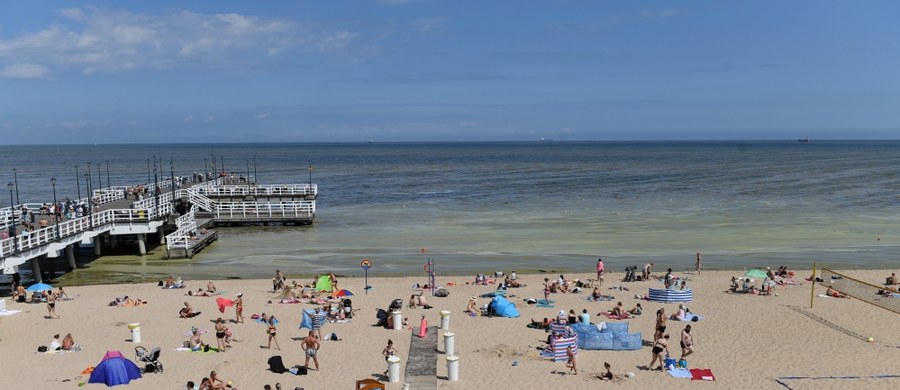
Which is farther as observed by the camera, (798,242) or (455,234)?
(455,234)

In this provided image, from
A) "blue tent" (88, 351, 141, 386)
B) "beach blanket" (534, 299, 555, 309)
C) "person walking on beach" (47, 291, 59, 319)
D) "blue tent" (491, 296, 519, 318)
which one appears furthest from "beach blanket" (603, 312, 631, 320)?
"person walking on beach" (47, 291, 59, 319)

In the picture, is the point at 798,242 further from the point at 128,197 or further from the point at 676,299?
the point at 128,197

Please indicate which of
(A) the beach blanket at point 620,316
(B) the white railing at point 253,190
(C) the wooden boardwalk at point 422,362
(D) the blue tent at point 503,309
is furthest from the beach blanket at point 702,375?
(B) the white railing at point 253,190

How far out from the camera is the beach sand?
16.2 metres

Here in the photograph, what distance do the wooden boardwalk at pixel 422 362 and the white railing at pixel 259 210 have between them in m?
29.4

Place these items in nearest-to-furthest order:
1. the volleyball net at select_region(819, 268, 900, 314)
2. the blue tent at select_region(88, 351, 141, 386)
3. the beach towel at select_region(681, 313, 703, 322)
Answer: the blue tent at select_region(88, 351, 141, 386) < the beach towel at select_region(681, 313, 703, 322) < the volleyball net at select_region(819, 268, 900, 314)

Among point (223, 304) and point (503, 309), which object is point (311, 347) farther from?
point (503, 309)

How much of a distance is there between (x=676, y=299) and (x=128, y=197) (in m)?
36.7

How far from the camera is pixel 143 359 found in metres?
16.7

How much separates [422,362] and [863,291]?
17.5 metres

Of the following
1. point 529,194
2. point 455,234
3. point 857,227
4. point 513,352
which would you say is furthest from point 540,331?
point 529,194

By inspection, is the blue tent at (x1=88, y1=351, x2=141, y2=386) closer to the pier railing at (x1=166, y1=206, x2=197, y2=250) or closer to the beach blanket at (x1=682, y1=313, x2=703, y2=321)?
the beach blanket at (x1=682, y1=313, x2=703, y2=321)

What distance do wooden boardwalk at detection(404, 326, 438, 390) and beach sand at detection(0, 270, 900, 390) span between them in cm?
24

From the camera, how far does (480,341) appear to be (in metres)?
19.3
